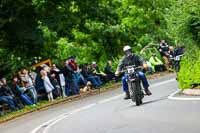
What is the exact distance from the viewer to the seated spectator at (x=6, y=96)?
2576 cm

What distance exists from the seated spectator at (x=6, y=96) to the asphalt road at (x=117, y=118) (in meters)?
1.61

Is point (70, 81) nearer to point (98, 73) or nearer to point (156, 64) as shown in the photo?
point (98, 73)

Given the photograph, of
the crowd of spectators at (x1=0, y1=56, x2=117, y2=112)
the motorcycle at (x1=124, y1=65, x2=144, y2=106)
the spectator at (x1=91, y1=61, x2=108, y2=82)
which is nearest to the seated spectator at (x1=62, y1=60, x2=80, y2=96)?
the crowd of spectators at (x1=0, y1=56, x2=117, y2=112)

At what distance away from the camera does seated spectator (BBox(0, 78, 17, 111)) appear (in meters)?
25.8

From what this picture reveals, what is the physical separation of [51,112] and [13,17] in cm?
831

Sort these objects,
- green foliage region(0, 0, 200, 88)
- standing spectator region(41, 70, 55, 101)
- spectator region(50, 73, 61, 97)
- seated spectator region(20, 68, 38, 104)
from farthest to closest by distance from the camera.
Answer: spectator region(50, 73, 61, 97), standing spectator region(41, 70, 55, 101), seated spectator region(20, 68, 38, 104), green foliage region(0, 0, 200, 88)

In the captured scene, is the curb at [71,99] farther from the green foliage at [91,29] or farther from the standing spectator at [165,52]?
the green foliage at [91,29]

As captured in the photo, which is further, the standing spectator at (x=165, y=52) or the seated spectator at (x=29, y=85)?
the standing spectator at (x=165, y=52)

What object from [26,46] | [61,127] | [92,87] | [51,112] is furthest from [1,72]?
[61,127]

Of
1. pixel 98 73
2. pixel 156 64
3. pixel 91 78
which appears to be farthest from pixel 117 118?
pixel 156 64

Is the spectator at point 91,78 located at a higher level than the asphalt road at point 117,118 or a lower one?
Answer: higher

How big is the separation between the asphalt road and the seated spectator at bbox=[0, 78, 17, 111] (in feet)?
5.28

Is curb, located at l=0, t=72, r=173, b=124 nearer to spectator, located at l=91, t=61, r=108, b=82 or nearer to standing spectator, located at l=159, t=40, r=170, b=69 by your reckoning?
spectator, located at l=91, t=61, r=108, b=82

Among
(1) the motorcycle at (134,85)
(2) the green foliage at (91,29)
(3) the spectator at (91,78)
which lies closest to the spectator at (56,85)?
(3) the spectator at (91,78)
